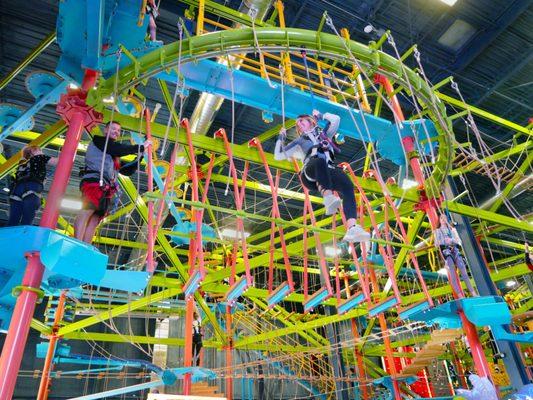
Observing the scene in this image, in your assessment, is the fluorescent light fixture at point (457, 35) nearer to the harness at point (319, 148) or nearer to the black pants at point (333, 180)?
the harness at point (319, 148)

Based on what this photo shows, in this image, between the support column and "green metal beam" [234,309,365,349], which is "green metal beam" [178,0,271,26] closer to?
the support column

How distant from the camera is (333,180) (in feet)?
Result: 20.6

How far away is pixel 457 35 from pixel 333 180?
9188 millimetres

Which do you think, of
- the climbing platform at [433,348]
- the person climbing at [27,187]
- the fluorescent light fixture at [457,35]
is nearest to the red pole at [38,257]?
the person climbing at [27,187]

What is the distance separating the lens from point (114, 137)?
621 cm

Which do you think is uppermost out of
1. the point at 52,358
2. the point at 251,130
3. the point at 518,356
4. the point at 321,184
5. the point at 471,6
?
the point at 471,6

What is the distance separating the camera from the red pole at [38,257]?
3918mm

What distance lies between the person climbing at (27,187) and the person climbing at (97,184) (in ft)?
1.65

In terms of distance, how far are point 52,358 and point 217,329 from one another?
203 inches

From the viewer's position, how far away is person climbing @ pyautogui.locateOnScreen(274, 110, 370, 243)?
6.12m

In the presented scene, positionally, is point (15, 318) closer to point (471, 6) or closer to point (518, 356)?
point (518, 356)

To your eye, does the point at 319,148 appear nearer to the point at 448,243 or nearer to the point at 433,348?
the point at 448,243

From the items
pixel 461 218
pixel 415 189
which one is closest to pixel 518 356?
pixel 461 218

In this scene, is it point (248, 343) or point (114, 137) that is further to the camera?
point (248, 343)
